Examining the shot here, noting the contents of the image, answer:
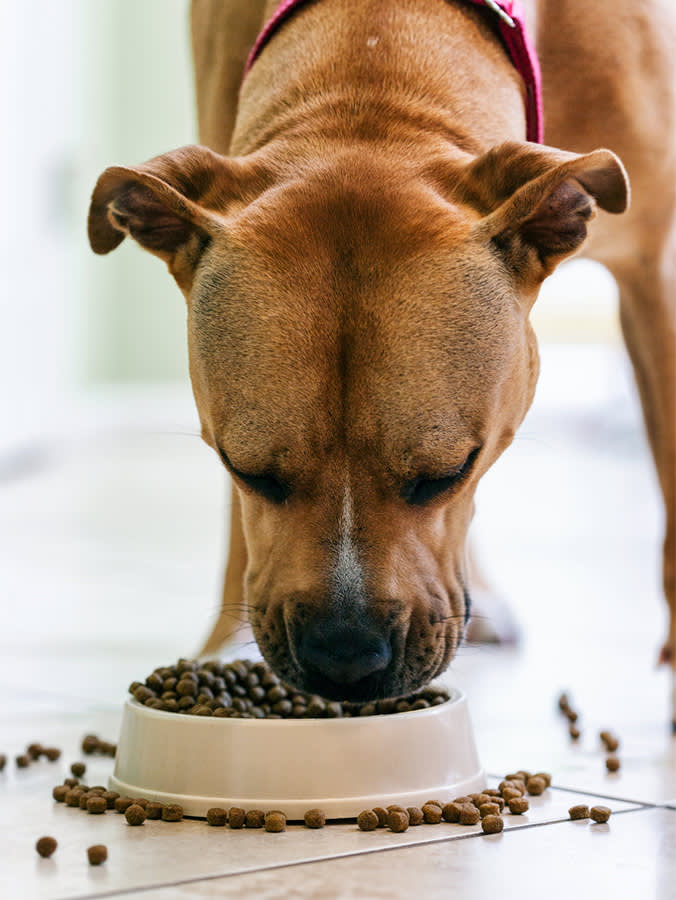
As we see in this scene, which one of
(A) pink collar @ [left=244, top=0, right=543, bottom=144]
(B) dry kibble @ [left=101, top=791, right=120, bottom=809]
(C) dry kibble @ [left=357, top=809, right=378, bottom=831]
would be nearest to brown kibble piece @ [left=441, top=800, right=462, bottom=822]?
(C) dry kibble @ [left=357, top=809, right=378, bottom=831]

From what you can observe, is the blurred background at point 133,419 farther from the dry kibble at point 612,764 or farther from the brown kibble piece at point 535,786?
the brown kibble piece at point 535,786

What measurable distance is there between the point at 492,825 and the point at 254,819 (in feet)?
1.08

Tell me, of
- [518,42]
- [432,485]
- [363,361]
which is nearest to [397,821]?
[432,485]

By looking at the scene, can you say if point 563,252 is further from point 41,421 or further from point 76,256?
point 76,256

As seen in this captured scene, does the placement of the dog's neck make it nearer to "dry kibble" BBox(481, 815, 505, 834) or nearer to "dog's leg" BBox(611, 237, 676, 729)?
"dog's leg" BBox(611, 237, 676, 729)

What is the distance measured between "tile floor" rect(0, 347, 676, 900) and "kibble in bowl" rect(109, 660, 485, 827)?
0.06m

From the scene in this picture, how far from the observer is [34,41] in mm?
8828

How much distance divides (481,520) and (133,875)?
524 cm

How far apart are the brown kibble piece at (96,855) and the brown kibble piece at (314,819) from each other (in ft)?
0.99

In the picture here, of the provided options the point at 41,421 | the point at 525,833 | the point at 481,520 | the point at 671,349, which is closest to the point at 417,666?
the point at 525,833

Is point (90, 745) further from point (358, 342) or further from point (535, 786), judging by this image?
point (358, 342)

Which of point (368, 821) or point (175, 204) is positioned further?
point (175, 204)

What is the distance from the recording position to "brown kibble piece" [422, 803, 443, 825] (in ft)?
6.09

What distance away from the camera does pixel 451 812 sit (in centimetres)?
187
